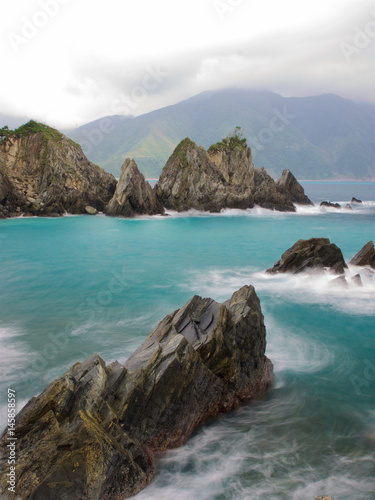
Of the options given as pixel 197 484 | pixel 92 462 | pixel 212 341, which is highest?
pixel 212 341

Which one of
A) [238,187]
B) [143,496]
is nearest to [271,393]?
[143,496]

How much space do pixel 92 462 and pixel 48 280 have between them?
17.9m

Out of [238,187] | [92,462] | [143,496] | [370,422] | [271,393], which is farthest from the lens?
[238,187]

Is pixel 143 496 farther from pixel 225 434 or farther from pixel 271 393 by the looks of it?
pixel 271 393

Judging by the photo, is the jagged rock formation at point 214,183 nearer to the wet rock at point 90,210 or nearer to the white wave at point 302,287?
the wet rock at point 90,210

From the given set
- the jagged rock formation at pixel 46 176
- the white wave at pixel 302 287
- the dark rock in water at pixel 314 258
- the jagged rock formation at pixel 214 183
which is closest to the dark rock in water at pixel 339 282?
the white wave at pixel 302 287

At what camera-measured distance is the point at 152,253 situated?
3294cm

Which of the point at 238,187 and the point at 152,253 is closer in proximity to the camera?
the point at 152,253

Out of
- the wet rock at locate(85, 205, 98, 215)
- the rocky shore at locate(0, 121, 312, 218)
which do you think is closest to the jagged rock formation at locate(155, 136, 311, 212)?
the rocky shore at locate(0, 121, 312, 218)

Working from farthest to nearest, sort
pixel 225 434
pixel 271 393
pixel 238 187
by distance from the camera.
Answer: pixel 238 187, pixel 271 393, pixel 225 434

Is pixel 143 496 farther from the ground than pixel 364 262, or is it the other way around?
pixel 364 262

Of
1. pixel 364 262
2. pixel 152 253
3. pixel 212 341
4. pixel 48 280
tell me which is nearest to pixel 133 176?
pixel 152 253

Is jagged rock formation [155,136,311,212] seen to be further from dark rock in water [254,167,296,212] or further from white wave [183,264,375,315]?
white wave [183,264,375,315]

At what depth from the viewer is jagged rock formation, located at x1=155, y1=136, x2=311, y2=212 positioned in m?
68.1
